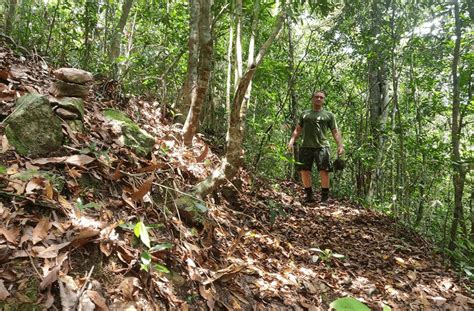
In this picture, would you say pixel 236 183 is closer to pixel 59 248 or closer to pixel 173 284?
pixel 173 284

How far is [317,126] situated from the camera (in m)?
6.02

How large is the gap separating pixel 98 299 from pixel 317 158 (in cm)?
468

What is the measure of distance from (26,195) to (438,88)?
6874 millimetres

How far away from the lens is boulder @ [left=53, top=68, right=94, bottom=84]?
10.3 ft

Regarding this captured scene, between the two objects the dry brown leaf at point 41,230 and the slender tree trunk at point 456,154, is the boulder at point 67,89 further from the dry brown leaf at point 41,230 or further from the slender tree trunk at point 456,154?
the slender tree trunk at point 456,154

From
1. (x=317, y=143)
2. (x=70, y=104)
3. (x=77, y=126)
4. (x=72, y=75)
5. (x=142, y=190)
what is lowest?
(x=142, y=190)

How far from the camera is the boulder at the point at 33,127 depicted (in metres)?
2.50

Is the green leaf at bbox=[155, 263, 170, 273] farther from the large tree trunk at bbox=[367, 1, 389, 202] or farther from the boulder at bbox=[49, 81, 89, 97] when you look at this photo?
the large tree trunk at bbox=[367, 1, 389, 202]

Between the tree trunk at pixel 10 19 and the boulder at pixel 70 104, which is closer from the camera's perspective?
the boulder at pixel 70 104

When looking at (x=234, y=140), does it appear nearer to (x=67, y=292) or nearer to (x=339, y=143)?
(x=67, y=292)

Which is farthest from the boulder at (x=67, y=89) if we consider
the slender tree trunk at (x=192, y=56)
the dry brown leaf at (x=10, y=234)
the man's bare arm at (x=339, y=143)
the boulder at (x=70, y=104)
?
the man's bare arm at (x=339, y=143)

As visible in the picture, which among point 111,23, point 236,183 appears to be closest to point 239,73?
point 236,183

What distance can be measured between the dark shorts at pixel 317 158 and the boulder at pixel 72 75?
3.64m

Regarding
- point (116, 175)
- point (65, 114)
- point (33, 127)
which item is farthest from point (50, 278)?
point (65, 114)
